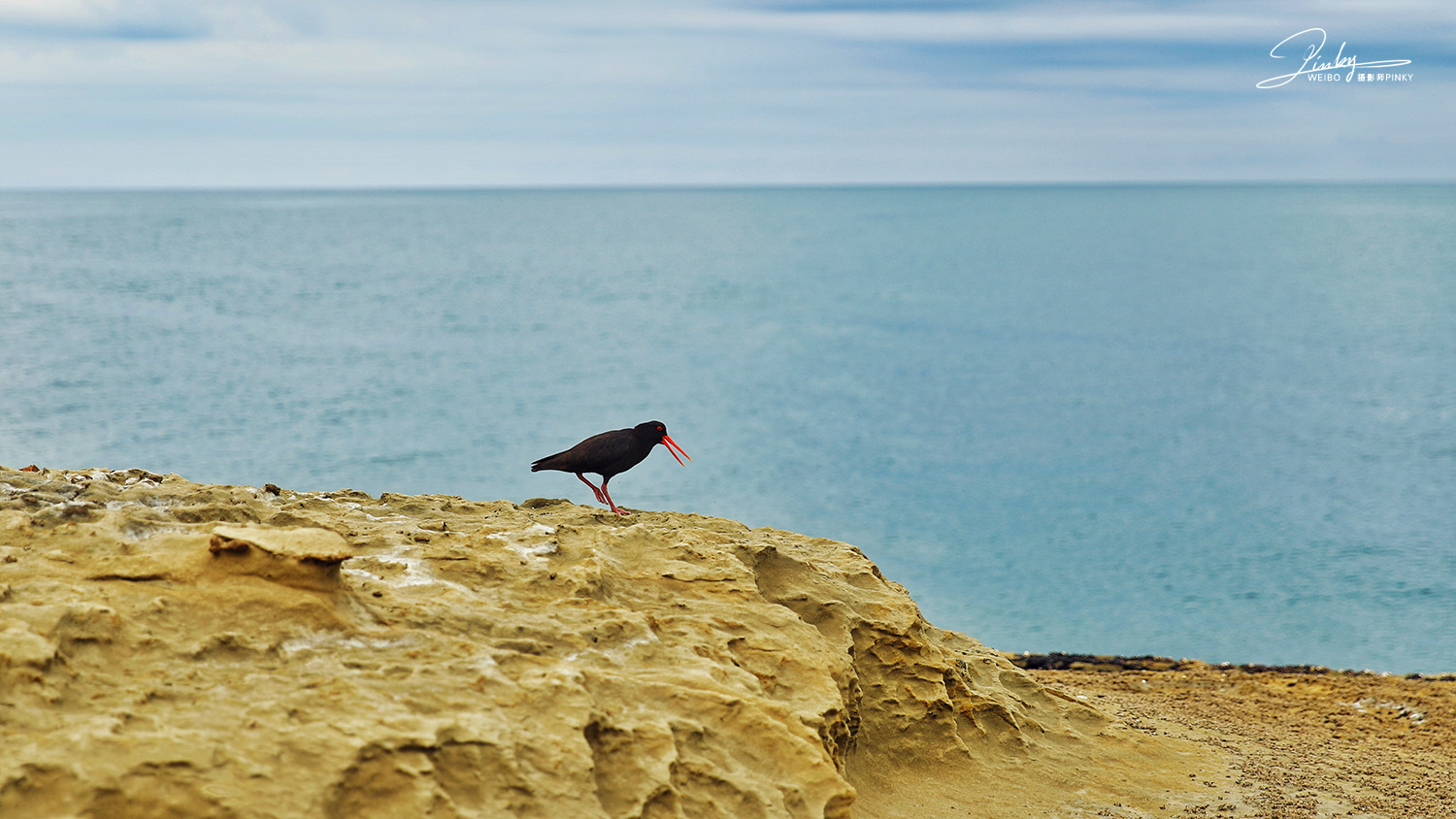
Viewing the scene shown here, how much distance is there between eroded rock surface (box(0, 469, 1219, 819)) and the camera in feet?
18.7

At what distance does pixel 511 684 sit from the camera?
6707mm

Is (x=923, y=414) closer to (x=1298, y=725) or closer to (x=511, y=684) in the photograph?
(x=1298, y=725)

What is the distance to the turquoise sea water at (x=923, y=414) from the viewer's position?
92.1 feet

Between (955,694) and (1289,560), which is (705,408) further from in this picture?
(955,694)

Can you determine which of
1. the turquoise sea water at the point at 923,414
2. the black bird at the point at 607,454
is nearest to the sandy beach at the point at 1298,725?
the black bird at the point at 607,454

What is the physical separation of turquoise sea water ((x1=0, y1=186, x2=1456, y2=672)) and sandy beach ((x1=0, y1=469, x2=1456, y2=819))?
14.5 metres

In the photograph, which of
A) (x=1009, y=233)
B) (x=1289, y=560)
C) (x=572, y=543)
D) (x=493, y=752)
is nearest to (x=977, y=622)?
(x=1289, y=560)

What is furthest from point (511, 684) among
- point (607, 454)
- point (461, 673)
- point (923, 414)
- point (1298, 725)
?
point (923, 414)

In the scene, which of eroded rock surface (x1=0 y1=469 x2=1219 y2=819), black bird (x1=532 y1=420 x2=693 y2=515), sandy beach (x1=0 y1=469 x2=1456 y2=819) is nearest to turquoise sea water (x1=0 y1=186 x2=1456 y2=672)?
sandy beach (x1=0 y1=469 x2=1456 y2=819)

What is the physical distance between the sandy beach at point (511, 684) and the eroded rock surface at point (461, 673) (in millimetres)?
18

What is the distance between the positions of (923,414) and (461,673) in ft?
142

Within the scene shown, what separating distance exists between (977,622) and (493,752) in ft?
68.3

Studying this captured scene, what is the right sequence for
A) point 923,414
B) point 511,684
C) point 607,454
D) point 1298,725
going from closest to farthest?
point 511,684, point 607,454, point 1298,725, point 923,414

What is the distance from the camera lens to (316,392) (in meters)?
50.1
